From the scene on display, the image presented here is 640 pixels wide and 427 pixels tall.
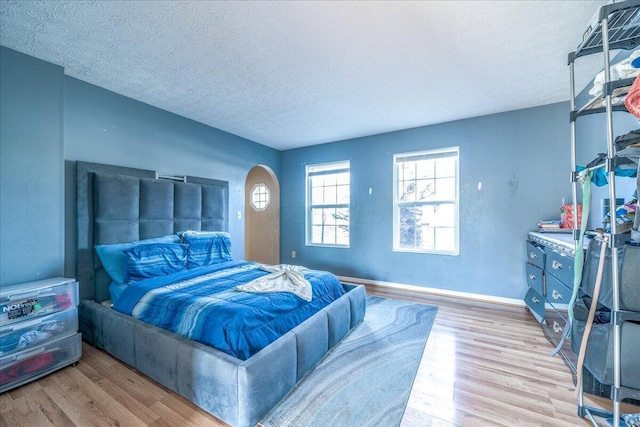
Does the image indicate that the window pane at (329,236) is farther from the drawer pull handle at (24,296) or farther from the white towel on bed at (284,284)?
the drawer pull handle at (24,296)

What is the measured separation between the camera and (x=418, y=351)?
2.16m

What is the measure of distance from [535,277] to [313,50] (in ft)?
10.3

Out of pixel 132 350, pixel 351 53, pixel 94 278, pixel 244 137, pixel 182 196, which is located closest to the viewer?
pixel 132 350

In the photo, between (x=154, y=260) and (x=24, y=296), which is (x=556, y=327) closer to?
(x=154, y=260)

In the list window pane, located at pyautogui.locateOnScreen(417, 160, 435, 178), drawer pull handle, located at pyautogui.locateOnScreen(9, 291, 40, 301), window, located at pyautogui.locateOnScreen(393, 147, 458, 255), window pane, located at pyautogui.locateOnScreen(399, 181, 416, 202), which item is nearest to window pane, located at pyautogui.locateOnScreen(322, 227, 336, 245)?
window, located at pyautogui.locateOnScreen(393, 147, 458, 255)

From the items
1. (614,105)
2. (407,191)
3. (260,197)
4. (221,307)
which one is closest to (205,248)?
(221,307)

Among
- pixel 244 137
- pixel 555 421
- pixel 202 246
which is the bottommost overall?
pixel 555 421

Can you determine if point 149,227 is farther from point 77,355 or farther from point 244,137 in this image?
point 244,137

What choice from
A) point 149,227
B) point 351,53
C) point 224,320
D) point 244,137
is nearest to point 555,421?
point 224,320

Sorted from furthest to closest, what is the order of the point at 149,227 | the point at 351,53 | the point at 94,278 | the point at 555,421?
the point at 149,227 → the point at 94,278 → the point at 351,53 → the point at 555,421

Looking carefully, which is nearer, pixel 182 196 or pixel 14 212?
pixel 14 212

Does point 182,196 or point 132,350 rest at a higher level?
point 182,196

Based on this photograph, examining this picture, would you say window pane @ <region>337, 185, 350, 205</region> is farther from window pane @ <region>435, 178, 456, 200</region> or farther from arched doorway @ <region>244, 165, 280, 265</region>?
window pane @ <region>435, 178, 456, 200</region>

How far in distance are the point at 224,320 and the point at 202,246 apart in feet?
5.33
